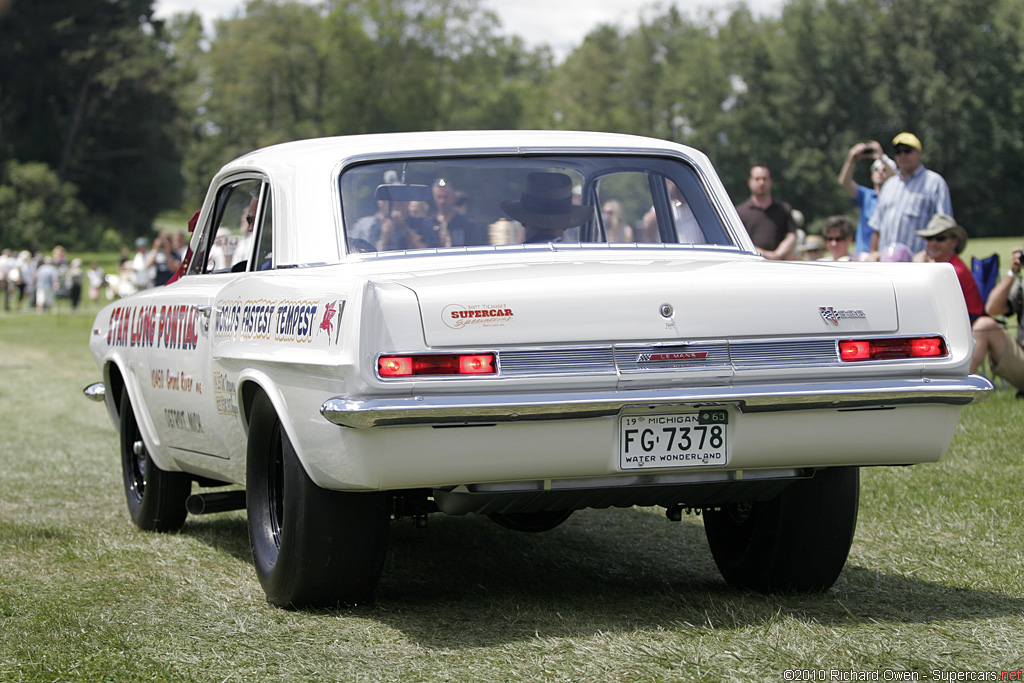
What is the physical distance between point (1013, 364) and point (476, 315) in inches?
280

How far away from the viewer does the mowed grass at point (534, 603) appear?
157 inches

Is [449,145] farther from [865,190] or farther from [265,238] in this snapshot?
[865,190]

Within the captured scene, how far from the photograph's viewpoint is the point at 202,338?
5539 millimetres

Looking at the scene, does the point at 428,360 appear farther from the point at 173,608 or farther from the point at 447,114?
the point at 447,114

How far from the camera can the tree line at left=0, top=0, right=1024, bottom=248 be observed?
7081 centimetres

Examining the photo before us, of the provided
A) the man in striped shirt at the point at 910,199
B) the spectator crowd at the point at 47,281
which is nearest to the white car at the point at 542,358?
the man in striped shirt at the point at 910,199

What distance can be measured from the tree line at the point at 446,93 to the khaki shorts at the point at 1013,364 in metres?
62.5

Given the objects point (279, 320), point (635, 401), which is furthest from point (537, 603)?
point (279, 320)

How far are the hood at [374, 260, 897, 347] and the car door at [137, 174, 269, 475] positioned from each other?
141 cm

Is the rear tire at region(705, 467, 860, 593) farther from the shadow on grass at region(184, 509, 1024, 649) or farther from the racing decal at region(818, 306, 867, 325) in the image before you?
the racing decal at region(818, 306, 867, 325)

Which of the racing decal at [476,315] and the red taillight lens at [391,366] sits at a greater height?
the racing decal at [476,315]

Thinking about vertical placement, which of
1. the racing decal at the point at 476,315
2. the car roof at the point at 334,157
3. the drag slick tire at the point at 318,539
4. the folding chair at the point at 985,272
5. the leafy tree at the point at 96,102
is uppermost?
the leafy tree at the point at 96,102

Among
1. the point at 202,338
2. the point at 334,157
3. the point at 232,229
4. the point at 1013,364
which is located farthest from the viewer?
the point at 1013,364

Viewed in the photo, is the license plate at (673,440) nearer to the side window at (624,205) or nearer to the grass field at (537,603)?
the grass field at (537,603)
